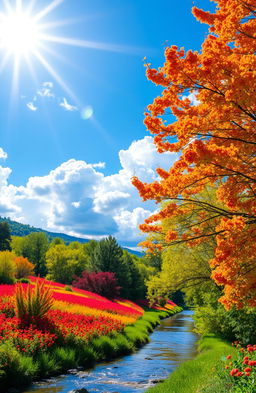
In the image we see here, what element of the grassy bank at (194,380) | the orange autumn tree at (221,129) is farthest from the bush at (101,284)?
the orange autumn tree at (221,129)

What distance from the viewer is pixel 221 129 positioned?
7.36 meters

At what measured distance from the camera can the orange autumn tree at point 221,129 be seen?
734cm

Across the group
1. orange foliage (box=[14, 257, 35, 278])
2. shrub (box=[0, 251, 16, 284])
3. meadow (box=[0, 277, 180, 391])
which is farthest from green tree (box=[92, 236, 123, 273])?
meadow (box=[0, 277, 180, 391])

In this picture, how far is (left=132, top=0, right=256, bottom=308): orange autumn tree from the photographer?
24.1 feet

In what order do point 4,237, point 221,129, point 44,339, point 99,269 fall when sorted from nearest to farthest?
point 221,129
point 44,339
point 99,269
point 4,237

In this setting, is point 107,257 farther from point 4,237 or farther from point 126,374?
point 126,374

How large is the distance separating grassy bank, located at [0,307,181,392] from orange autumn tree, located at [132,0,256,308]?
7.25 metres

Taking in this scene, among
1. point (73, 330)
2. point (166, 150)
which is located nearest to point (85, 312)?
point (73, 330)

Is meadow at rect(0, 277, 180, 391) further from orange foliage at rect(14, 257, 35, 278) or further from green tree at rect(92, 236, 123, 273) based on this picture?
green tree at rect(92, 236, 123, 273)

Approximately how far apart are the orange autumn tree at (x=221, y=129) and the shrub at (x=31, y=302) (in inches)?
351

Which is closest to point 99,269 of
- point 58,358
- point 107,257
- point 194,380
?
point 107,257

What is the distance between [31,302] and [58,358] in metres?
3.00

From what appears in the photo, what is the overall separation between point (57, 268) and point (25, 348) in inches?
2263

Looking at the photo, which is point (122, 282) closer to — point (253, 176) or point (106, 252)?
point (106, 252)
